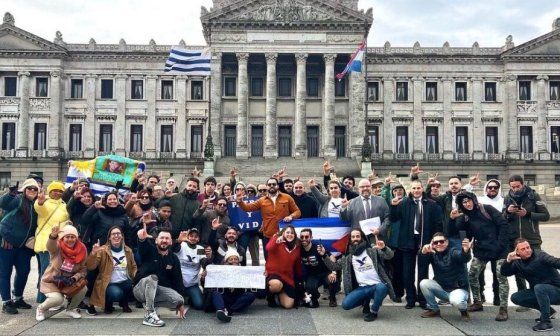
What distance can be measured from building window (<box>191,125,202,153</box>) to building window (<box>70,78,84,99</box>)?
11.2 m

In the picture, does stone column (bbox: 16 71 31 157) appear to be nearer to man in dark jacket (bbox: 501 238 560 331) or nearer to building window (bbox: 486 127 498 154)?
building window (bbox: 486 127 498 154)

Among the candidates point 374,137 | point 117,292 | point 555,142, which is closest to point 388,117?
point 374,137

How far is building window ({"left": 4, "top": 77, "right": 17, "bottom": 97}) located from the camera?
50.4 meters

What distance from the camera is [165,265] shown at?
35.2 ft

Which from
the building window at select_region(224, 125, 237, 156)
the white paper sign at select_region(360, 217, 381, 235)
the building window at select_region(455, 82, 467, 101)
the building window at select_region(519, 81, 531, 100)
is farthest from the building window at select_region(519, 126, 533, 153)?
the white paper sign at select_region(360, 217, 381, 235)

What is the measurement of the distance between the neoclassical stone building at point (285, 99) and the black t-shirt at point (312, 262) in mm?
35310

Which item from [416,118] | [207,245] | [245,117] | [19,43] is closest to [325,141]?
[245,117]

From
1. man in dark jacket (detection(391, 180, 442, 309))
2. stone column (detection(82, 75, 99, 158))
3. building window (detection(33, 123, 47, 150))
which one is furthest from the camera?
stone column (detection(82, 75, 99, 158))

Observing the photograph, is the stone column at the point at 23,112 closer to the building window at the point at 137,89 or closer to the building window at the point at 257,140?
the building window at the point at 137,89

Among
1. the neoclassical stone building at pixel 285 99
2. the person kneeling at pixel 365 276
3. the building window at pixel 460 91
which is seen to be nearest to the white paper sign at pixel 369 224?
the person kneeling at pixel 365 276

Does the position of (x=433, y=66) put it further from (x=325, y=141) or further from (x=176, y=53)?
(x=176, y=53)

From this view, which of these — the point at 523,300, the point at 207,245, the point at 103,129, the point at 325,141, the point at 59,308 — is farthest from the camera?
the point at 103,129

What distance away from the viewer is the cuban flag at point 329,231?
11.9 meters

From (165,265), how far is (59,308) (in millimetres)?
2462
